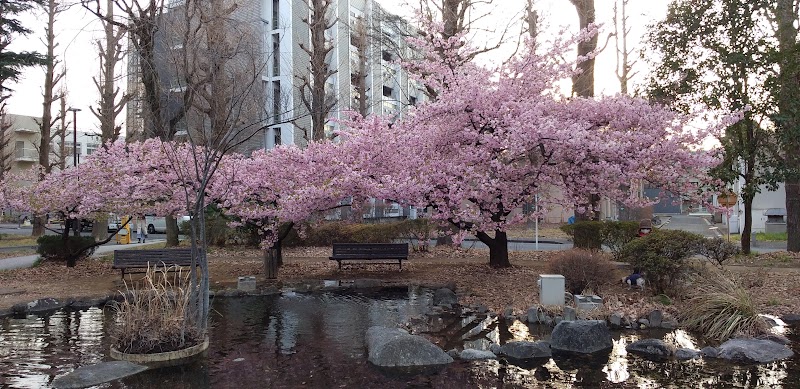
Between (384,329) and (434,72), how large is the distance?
7271 millimetres

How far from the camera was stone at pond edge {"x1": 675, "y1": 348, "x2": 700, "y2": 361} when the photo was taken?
662cm

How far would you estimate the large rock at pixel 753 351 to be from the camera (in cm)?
646

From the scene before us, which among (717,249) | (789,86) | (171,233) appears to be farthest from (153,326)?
(171,233)

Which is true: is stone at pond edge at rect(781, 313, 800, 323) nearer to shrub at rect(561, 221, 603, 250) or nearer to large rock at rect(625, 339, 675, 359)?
large rock at rect(625, 339, 675, 359)

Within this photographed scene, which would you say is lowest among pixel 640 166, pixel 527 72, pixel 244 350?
pixel 244 350

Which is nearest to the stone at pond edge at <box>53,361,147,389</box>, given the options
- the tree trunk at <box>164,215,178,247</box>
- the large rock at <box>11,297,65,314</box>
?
the large rock at <box>11,297,65,314</box>

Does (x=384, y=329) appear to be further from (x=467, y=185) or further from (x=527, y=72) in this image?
(x=527, y=72)

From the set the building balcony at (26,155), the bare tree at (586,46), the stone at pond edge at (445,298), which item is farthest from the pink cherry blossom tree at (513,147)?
the building balcony at (26,155)

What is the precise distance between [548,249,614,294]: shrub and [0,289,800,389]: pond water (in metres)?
2.10

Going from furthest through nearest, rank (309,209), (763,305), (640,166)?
(309,209) → (640,166) → (763,305)

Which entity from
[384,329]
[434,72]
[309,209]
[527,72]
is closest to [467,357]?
[384,329]

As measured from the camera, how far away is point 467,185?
11.6 m

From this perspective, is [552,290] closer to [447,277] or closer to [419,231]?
[447,277]

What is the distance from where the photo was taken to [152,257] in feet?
43.0
